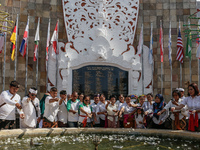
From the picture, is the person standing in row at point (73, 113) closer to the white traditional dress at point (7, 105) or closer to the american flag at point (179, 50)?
the white traditional dress at point (7, 105)

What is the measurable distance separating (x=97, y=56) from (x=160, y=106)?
4156 mm

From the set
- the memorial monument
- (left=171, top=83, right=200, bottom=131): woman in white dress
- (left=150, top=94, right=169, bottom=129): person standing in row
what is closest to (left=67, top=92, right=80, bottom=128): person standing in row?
(left=150, top=94, right=169, bottom=129): person standing in row

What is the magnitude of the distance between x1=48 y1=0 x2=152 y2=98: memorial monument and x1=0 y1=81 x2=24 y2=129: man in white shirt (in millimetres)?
4132

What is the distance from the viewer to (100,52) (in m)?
8.81

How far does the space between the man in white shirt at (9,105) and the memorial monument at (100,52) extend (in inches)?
163

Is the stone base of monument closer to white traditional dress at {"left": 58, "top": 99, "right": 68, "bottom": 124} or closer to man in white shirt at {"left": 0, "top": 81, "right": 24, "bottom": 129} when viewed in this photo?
man in white shirt at {"left": 0, "top": 81, "right": 24, "bottom": 129}

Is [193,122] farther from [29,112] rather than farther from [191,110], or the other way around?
[29,112]

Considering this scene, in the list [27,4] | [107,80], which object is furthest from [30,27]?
[107,80]

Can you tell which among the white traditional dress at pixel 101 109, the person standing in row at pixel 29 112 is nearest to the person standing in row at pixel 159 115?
the white traditional dress at pixel 101 109

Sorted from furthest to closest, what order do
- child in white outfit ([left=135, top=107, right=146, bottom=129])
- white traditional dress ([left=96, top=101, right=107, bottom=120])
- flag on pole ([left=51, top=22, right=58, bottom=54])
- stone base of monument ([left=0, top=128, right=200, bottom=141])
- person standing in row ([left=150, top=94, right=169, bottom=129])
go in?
flag on pole ([left=51, top=22, right=58, bottom=54]) → white traditional dress ([left=96, top=101, right=107, bottom=120]) → child in white outfit ([left=135, top=107, right=146, bottom=129]) → person standing in row ([left=150, top=94, right=169, bottom=129]) → stone base of monument ([left=0, top=128, right=200, bottom=141])

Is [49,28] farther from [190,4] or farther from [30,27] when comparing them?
[190,4]

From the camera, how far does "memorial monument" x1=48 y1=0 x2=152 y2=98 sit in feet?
28.8

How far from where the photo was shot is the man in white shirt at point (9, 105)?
4340mm

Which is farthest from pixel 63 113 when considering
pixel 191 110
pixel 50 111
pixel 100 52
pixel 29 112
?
pixel 100 52
